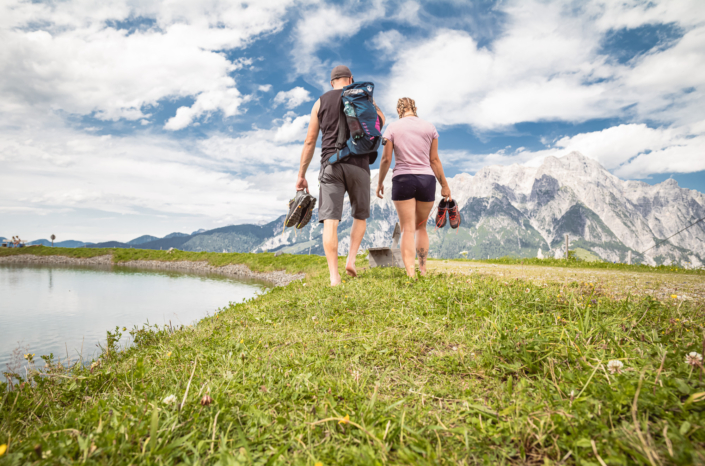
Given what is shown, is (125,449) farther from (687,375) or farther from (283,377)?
(687,375)

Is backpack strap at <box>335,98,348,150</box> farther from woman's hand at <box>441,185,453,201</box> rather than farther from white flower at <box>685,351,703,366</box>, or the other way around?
white flower at <box>685,351,703,366</box>

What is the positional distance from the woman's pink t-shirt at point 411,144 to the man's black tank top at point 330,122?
649 mm

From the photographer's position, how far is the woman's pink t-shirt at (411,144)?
6141mm

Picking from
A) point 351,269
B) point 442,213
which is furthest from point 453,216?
point 351,269

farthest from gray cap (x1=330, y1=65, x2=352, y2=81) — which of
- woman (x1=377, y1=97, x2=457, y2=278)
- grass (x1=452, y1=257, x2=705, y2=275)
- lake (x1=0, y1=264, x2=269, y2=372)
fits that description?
grass (x1=452, y1=257, x2=705, y2=275)

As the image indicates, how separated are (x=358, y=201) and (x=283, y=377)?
4.35 meters

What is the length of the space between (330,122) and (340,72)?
1.19 m

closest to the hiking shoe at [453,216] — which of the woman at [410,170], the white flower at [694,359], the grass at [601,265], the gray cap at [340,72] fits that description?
the woman at [410,170]

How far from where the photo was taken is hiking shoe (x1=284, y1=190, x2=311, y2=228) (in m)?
6.32

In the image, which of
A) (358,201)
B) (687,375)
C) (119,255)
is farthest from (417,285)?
(119,255)

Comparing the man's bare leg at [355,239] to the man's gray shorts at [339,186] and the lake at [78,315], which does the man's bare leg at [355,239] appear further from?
the lake at [78,315]

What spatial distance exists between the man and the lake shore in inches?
677

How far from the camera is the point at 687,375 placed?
1.67 metres

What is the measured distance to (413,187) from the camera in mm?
6066
